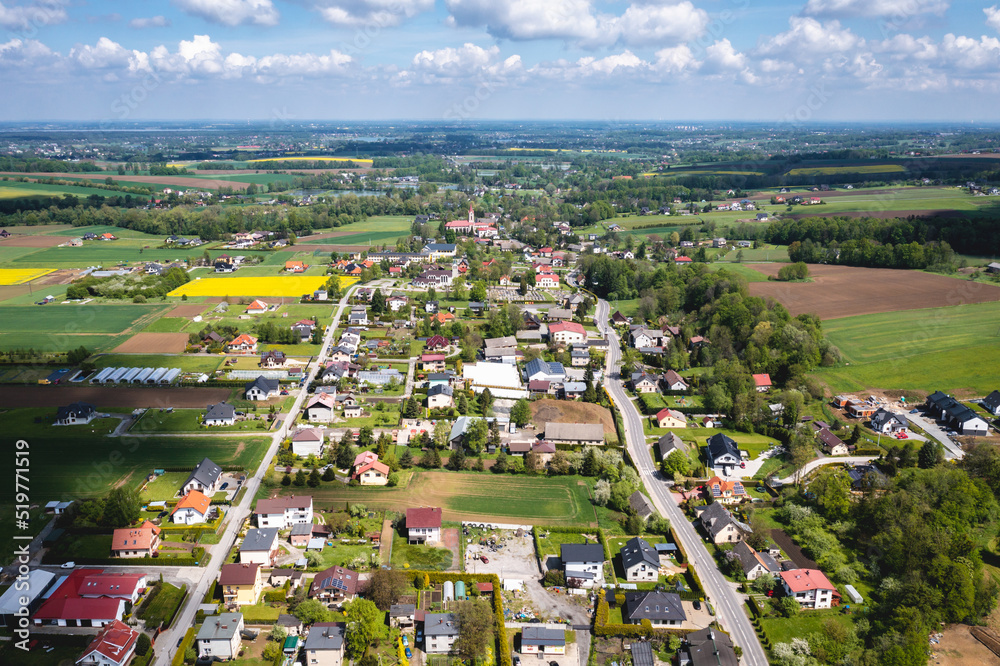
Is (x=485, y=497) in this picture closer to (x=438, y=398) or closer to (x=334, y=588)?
(x=334, y=588)

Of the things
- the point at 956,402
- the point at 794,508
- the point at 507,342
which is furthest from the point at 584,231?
the point at 794,508

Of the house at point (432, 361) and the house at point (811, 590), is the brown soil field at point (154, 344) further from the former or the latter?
the house at point (811, 590)

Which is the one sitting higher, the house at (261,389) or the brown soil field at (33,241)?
the brown soil field at (33,241)

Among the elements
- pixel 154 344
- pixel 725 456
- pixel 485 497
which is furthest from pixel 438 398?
pixel 154 344

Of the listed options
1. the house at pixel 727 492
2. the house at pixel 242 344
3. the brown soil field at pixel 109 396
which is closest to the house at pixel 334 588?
the house at pixel 727 492

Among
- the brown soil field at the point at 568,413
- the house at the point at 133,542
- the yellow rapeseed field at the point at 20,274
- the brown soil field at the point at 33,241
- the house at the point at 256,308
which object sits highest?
the brown soil field at the point at 33,241

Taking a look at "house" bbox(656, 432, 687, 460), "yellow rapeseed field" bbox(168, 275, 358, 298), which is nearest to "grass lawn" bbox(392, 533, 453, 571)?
"house" bbox(656, 432, 687, 460)

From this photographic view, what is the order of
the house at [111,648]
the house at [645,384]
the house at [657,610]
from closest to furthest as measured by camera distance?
the house at [111,648] < the house at [657,610] < the house at [645,384]
